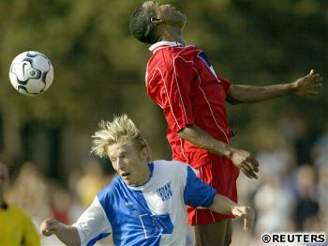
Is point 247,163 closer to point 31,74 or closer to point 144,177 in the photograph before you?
point 144,177

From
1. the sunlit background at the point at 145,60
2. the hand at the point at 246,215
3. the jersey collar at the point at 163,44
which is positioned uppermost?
the sunlit background at the point at 145,60

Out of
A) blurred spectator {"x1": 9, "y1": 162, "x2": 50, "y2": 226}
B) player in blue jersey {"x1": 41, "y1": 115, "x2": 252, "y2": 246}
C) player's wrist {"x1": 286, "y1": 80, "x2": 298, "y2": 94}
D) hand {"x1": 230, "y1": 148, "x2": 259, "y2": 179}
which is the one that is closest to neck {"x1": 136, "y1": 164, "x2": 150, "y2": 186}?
player in blue jersey {"x1": 41, "y1": 115, "x2": 252, "y2": 246}

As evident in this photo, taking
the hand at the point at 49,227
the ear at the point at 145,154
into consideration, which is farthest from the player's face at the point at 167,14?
the hand at the point at 49,227

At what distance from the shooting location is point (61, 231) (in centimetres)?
790

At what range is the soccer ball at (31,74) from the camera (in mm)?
10016

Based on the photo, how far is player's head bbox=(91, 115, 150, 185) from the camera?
8047mm

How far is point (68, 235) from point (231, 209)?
91 cm

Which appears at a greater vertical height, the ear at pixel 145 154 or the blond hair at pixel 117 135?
the blond hair at pixel 117 135

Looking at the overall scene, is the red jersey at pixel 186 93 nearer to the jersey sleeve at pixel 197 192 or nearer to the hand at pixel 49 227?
the jersey sleeve at pixel 197 192

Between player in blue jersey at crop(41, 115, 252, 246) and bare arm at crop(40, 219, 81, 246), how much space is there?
0.03m

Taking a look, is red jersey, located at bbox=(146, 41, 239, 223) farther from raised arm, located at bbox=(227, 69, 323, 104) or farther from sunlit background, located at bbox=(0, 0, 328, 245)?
sunlit background, located at bbox=(0, 0, 328, 245)

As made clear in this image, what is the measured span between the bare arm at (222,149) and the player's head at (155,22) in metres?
0.71

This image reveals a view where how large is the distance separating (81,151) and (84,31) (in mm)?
5520

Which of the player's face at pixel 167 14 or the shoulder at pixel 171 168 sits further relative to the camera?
the player's face at pixel 167 14
